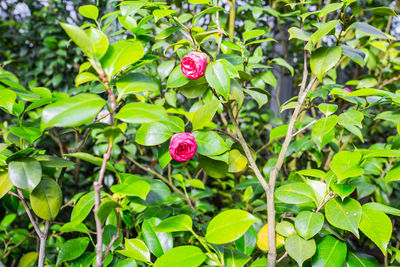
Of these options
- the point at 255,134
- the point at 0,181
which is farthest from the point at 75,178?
the point at 0,181

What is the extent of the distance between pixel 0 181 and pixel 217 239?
1.26ft

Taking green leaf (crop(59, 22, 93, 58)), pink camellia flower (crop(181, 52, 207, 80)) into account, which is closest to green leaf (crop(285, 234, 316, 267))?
pink camellia flower (crop(181, 52, 207, 80))

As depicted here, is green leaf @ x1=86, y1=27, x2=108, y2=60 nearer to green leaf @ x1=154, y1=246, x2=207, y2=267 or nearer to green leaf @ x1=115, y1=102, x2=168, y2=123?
green leaf @ x1=115, y1=102, x2=168, y2=123

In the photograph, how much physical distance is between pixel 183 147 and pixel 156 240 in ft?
0.66

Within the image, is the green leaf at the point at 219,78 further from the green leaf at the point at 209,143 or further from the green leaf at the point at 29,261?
the green leaf at the point at 29,261

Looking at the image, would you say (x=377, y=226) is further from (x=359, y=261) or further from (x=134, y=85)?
(x=134, y=85)

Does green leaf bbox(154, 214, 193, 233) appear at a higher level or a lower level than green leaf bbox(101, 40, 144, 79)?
lower

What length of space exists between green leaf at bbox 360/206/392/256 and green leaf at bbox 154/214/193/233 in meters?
0.29

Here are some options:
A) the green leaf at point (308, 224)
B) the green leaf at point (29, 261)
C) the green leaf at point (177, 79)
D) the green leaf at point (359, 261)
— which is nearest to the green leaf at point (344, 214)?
the green leaf at point (308, 224)

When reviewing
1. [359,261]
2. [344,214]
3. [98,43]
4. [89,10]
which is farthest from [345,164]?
[89,10]

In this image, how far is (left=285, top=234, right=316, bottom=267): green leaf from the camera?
491 mm

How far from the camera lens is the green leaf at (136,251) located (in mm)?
553

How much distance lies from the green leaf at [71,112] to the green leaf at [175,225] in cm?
24

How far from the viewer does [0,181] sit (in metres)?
0.52
